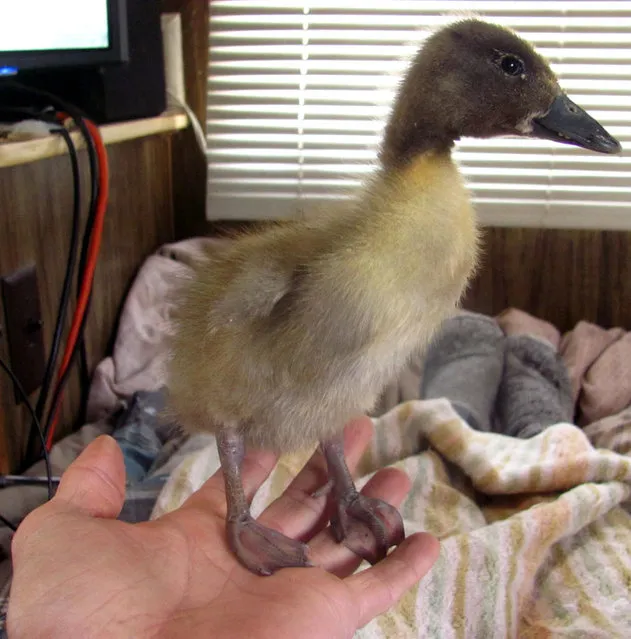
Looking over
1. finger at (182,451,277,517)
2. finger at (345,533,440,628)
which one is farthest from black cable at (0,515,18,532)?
finger at (345,533,440,628)

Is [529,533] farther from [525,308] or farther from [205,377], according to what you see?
[525,308]

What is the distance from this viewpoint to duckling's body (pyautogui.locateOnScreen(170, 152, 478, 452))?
533 millimetres

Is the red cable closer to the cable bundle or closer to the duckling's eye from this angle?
the cable bundle

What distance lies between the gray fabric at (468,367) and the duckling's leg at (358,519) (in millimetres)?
490

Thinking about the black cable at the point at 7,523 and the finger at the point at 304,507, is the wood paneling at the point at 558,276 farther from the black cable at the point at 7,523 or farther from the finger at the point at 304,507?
the black cable at the point at 7,523

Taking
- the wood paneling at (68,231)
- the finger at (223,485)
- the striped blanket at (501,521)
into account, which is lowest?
the striped blanket at (501,521)

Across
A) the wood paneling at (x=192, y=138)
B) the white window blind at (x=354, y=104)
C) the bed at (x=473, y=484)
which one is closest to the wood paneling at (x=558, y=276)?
the white window blind at (x=354, y=104)

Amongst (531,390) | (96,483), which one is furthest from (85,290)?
(531,390)

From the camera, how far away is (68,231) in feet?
3.76

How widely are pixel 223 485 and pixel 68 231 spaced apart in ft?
1.87

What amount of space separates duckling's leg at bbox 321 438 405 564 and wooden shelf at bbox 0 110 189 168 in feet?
1.79

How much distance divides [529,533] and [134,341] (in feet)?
2.66

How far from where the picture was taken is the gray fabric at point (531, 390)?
1.22 meters

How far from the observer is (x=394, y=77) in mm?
653
